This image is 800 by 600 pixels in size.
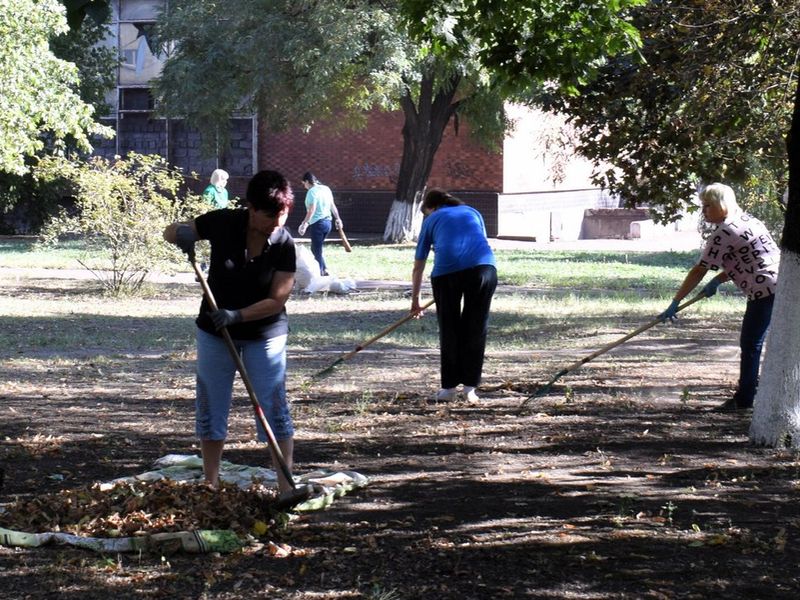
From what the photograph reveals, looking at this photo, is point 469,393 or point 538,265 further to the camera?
point 538,265

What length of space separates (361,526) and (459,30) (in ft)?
14.3

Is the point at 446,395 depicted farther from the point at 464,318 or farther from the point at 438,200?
the point at 438,200

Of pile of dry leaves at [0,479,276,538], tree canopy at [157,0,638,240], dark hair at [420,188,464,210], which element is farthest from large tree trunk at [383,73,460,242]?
pile of dry leaves at [0,479,276,538]

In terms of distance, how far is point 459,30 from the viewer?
9023 millimetres

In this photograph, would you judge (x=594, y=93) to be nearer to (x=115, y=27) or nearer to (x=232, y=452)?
(x=232, y=452)

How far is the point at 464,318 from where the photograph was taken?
30.8ft

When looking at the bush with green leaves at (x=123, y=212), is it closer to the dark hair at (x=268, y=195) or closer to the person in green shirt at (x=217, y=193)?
the person in green shirt at (x=217, y=193)

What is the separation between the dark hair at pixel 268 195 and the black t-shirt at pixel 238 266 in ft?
0.41

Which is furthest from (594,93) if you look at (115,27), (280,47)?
(115,27)

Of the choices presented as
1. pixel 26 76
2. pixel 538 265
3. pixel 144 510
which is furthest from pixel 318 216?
pixel 144 510

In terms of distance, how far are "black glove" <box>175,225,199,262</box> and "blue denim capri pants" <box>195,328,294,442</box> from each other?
15.7 inches

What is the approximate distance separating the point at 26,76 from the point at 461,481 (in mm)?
14502

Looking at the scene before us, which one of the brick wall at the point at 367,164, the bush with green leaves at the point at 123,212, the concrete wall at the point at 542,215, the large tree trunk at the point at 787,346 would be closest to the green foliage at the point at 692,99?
the large tree trunk at the point at 787,346

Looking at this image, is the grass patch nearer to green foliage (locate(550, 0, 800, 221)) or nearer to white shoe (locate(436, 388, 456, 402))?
green foliage (locate(550, 0, 800, 221))
